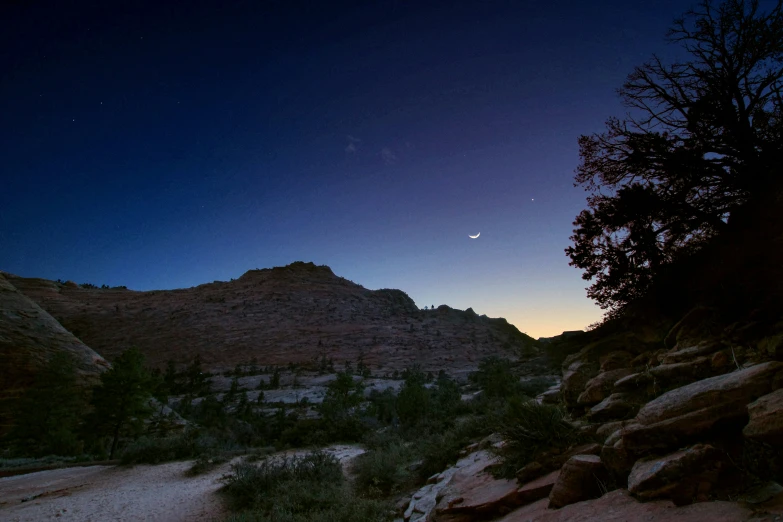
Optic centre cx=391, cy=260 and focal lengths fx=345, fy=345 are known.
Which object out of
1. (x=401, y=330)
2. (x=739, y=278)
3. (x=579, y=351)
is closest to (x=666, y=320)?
(x=739, y=278)

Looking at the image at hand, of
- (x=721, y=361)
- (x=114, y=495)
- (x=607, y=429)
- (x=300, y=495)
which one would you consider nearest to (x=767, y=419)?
(x=721, y=361)

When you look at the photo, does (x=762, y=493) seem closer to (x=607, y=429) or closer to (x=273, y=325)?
(x=607, y=429)

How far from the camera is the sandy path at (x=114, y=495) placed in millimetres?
9500

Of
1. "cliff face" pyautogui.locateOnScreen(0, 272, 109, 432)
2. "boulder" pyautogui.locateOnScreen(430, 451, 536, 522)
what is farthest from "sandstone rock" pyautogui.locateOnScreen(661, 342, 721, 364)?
"cliff face" pyautogui.locateOnScreen(0, 272, 109, 432)

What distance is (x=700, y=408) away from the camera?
354 centimetres

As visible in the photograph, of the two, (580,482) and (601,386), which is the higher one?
(601,386)

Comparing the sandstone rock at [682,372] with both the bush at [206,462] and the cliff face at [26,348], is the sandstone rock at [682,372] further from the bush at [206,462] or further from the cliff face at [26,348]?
the cliff face at [26,348]

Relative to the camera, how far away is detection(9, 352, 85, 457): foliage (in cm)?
1989

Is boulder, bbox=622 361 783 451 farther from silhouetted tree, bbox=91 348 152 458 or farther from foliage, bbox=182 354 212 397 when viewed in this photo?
foliage, bbox=182 354 212 397

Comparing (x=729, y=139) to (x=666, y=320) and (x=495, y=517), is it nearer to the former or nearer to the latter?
(x=666, y=320)

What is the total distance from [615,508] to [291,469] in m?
11.2

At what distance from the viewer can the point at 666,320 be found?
6.46 m

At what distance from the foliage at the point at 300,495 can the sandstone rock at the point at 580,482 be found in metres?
4.79

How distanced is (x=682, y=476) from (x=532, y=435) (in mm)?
2734
